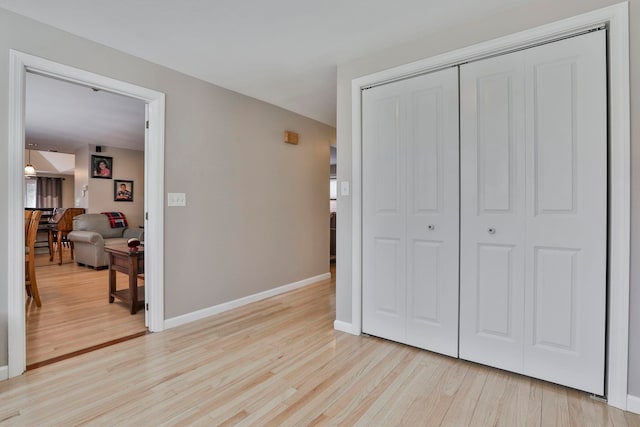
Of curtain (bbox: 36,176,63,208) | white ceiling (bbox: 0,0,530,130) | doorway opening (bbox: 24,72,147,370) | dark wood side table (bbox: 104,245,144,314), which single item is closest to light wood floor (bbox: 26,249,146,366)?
doorway opening (bbox: 24,72,147,370)

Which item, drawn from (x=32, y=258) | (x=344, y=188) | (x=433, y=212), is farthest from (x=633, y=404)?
(x=32, y=258)

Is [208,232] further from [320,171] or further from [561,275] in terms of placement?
[561,275]

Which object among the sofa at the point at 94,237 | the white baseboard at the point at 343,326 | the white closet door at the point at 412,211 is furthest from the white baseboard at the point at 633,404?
the sofa at the point at 94,237

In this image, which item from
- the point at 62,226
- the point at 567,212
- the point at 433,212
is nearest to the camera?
the point at 567,212

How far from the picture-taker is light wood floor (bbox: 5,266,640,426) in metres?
1.64

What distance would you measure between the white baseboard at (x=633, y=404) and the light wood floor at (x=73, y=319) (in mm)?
3348

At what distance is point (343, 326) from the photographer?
2.78 m

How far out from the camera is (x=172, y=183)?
2.89 meters

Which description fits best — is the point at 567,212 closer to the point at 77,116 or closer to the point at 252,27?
the point at 252,27

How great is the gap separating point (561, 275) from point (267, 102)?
3.22 meters

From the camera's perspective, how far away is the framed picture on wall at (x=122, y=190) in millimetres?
7203

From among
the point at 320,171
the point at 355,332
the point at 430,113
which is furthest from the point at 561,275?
the point at 320,171

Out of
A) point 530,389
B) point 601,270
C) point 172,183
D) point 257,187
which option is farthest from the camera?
point 257,187

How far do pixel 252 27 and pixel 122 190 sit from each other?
6.51 metres
